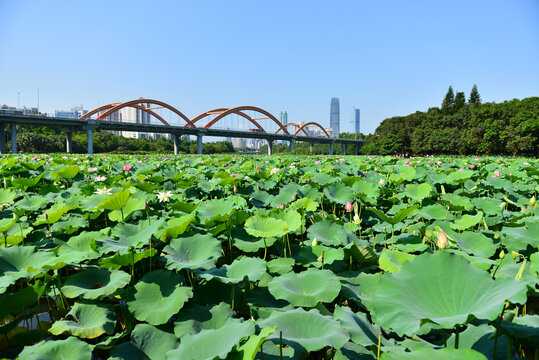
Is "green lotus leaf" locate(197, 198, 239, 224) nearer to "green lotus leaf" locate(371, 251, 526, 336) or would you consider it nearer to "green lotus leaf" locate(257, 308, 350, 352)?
"green lotus leaf" locate(257, 308, 350, 352)

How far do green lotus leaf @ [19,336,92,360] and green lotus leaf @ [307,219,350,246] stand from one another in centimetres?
115

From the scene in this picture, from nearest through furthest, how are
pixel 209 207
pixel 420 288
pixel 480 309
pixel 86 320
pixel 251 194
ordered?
pixel 480 309 < pixel 420 288 < pixel 86 320 < pixel 209 207 < pixel 251 194

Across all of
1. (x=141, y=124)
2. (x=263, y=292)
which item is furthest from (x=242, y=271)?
(x=141, y=124)

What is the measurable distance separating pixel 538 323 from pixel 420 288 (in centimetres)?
34

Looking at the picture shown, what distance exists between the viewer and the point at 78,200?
2283 millimetres

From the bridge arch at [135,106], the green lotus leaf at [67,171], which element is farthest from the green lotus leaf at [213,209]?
the bridge arch at [135,106]

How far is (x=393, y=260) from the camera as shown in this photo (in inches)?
49.0

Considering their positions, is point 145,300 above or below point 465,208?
below

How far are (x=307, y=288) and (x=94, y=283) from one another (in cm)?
92

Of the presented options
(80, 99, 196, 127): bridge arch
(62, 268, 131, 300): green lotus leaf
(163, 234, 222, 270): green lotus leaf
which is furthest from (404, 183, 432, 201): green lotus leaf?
(80, 99, 196, 127): bridge arch

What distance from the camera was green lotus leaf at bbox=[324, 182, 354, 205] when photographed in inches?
91.9

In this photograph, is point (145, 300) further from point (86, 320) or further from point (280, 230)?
point (280, 230)

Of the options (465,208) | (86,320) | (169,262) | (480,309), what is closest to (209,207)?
(169,262)

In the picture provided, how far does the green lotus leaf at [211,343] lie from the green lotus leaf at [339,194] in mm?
1646
